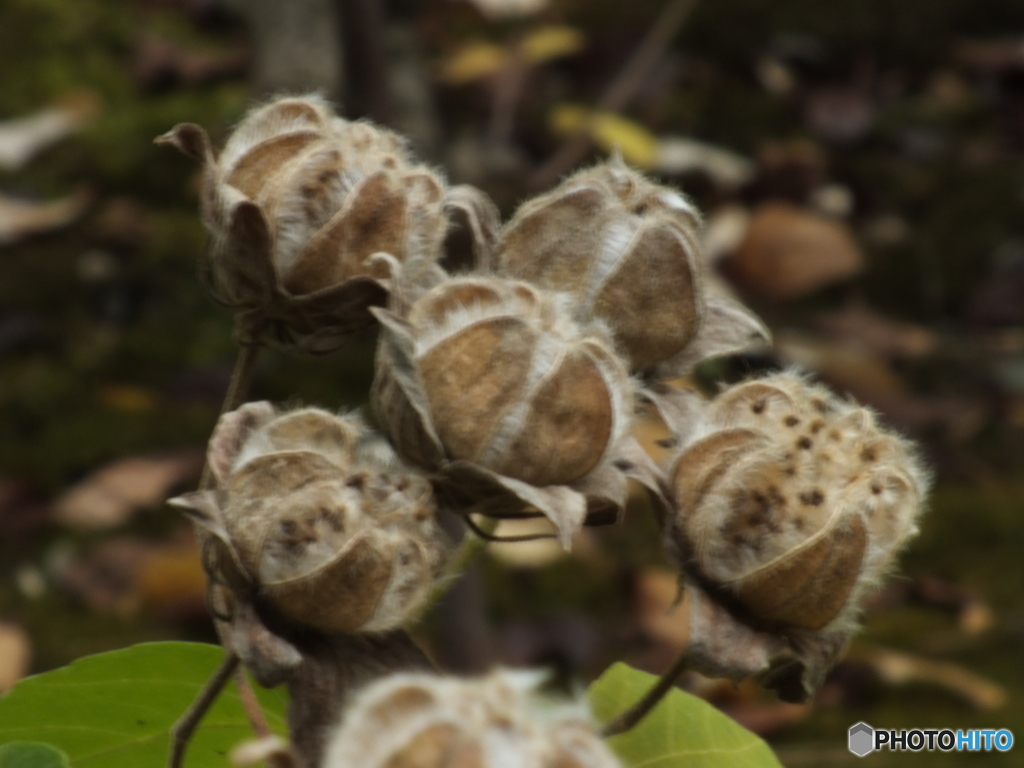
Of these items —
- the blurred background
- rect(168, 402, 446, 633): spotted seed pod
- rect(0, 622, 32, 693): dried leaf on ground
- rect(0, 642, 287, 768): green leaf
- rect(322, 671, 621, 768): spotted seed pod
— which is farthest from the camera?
the blurred background

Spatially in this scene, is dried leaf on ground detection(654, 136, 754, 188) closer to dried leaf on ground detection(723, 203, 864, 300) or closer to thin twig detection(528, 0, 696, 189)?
thin twig detection(528, 0, 696, 189)

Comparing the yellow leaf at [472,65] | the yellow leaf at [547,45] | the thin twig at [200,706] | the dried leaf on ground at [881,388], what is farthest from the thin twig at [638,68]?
the thin twig at [200,706]

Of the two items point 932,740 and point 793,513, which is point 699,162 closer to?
A: point 932,740

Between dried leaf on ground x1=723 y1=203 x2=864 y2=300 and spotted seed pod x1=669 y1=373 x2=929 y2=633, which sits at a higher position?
spotted seed pod x1=669 y1=373 x2=929 y2=633

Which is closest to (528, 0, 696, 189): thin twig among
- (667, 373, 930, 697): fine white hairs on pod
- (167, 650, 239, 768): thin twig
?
(667, 373, 930, 697): fine white hairs on pod

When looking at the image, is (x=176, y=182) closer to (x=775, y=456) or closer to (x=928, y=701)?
(x=928, y=701)

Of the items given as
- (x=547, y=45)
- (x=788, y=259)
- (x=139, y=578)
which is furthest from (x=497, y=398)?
(x=547, y=45)

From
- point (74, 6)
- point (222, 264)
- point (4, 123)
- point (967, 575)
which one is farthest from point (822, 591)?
point (74, 6)
